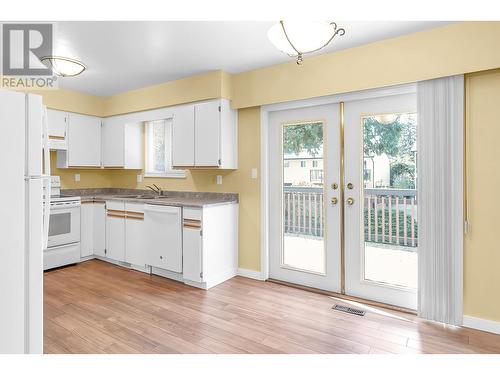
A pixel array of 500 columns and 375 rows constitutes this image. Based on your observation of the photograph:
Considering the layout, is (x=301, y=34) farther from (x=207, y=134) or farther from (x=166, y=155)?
(x=166, y=155)

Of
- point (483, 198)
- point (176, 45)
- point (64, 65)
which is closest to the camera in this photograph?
point (483, 198)

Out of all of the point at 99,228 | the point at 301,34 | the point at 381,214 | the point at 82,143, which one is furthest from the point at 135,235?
the point at 301,34

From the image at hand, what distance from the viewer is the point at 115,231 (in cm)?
409

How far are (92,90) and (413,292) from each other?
15.3ft

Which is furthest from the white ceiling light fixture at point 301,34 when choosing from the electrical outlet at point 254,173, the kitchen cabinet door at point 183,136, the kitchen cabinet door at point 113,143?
the kitchen cabinet door at point 113,143

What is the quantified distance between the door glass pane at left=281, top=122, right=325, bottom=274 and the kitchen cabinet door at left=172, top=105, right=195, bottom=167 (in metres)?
1.13

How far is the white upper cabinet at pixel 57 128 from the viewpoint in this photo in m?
4.05

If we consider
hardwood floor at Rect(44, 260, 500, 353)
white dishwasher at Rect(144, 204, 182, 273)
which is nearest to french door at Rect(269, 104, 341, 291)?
hardwood floor at Rect(44, 260, 500, 353)

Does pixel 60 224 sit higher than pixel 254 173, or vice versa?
pixel 254 173

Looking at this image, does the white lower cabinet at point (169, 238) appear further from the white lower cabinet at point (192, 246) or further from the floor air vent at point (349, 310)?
the floor air vent at point (349, 310)

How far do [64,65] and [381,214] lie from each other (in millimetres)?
3537

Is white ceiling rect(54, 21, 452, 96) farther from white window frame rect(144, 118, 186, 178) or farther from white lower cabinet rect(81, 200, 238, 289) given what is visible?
white lower cabinet rect(81, 200, 238, 289)

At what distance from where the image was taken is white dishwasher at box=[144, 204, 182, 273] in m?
3.41

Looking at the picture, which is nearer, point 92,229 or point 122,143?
point 92,229
